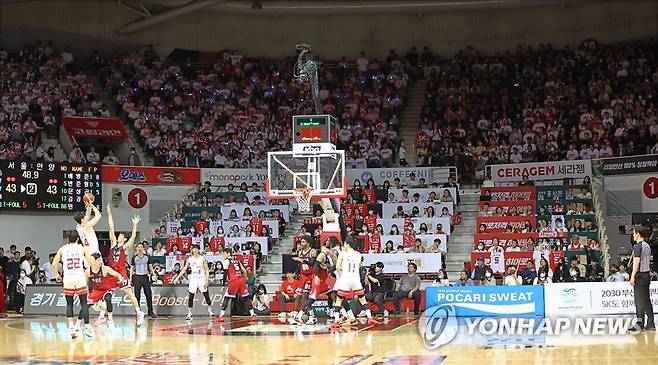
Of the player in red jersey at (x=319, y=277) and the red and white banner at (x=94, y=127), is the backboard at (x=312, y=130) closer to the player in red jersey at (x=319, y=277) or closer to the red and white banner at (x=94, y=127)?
the player in red jersey at (x=319, y=277)

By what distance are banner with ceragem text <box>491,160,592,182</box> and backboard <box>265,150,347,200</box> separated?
1106cm

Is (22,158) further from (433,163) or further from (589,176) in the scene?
(589,176)

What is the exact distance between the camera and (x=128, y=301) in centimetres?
2542

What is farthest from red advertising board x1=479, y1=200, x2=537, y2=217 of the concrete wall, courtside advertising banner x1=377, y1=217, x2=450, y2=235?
the concrete wall

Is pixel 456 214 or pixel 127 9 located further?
pixel 127 9

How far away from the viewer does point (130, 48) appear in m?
41.3

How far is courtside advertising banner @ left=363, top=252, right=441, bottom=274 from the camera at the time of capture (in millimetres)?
26891

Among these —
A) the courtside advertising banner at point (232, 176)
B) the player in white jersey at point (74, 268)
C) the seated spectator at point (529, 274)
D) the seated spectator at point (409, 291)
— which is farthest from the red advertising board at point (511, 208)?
the player in white jersey at point (74, 268)

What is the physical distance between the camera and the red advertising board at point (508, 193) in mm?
30297

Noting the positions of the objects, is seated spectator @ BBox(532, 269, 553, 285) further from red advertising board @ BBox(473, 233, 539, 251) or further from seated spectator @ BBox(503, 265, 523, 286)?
red advertising board @ BBox(473, 233, 539, 251)

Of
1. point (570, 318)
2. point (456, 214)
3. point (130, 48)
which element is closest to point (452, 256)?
point (456, 214)

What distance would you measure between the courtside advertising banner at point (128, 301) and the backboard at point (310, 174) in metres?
3.96

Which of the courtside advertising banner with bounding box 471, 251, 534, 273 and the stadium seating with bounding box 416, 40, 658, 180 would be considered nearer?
the courtside advertising banner with bounding box 471, 251, 534, 273

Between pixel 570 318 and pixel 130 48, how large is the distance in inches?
1046
